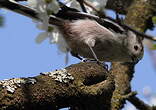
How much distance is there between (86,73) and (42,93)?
0.55 m

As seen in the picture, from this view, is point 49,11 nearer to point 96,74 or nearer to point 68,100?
point 68,100

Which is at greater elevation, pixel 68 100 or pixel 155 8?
pixel 155 8

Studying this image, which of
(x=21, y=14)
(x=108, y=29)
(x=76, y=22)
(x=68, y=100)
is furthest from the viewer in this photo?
(x=108, y=29)

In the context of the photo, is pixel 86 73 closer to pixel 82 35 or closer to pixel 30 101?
pixel 30 101

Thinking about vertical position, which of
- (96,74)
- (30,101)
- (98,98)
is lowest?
(30,101)

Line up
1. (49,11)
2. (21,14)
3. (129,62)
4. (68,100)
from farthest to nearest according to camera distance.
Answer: (129,62) < (68,100) < (21,14) < (49,11)

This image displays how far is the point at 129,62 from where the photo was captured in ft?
14.9

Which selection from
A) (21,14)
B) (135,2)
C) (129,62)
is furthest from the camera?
(135,2)

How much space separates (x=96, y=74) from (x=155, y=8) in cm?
216

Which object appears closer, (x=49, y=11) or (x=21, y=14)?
(x=49, y=11)

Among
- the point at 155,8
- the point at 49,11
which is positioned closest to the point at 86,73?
the point at 49,11

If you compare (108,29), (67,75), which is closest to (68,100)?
(67,75)

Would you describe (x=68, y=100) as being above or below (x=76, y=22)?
below

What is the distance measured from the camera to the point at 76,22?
12.7 feet
